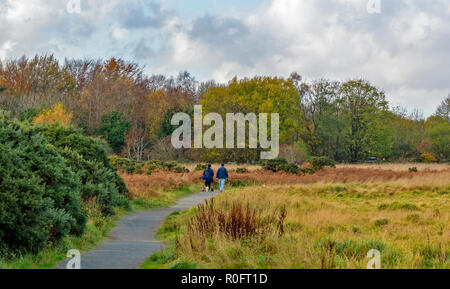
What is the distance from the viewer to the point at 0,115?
1125 centimetres

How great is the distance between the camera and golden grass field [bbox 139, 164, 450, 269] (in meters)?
8.84

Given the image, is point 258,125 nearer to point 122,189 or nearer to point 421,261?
point 122,189

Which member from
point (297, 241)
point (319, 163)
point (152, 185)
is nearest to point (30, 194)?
point (297, 241)

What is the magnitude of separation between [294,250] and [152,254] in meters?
2.97

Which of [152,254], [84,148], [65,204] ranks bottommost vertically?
[152,254]

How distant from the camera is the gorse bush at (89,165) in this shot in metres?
16.7

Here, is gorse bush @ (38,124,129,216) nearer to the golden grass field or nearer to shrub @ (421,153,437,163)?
the golden grass field

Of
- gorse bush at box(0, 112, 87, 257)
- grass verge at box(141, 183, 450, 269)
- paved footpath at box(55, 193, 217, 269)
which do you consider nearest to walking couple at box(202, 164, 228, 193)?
grass verge at box(141, 183, 450, 269)

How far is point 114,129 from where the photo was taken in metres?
58.2

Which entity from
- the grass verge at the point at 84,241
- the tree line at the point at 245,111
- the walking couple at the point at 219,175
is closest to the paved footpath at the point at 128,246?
the grass verge at the point at 84,241

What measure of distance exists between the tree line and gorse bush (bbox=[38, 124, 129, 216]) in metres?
30.8
